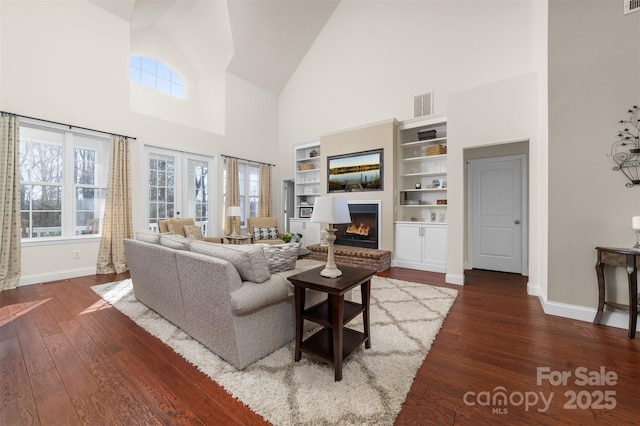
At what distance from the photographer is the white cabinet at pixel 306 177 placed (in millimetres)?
6852

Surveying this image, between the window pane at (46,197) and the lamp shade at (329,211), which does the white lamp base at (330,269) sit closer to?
the lamp shade at (329,211)

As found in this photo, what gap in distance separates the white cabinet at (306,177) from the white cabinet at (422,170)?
7.30 ft

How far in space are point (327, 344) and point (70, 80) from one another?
5479 millimetres

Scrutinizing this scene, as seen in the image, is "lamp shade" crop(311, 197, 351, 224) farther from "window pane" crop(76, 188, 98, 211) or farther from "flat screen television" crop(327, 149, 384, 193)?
"window pane" crop(76, 188, 98, 211)

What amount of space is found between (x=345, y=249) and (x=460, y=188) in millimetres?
2326

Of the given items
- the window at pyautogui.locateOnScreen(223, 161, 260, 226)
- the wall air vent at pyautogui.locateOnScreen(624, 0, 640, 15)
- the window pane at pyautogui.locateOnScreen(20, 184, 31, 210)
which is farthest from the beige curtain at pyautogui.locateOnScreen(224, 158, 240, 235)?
the wall air vent at pyautogui.locateOnScreen(624, 0, 640, 15)

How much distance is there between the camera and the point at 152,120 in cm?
511

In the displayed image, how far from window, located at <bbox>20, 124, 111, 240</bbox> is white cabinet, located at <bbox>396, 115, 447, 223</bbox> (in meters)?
5.51

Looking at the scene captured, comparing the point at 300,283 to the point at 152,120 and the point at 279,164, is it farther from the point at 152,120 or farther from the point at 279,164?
the point at 279,164

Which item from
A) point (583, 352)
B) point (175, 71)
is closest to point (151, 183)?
point (175, 71)

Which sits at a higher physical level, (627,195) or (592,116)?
(592,116)

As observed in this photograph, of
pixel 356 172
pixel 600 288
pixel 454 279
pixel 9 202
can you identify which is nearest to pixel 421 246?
pixel 454 279

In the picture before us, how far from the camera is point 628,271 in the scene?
2.33 metres

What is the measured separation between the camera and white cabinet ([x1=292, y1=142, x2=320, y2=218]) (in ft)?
22.5
